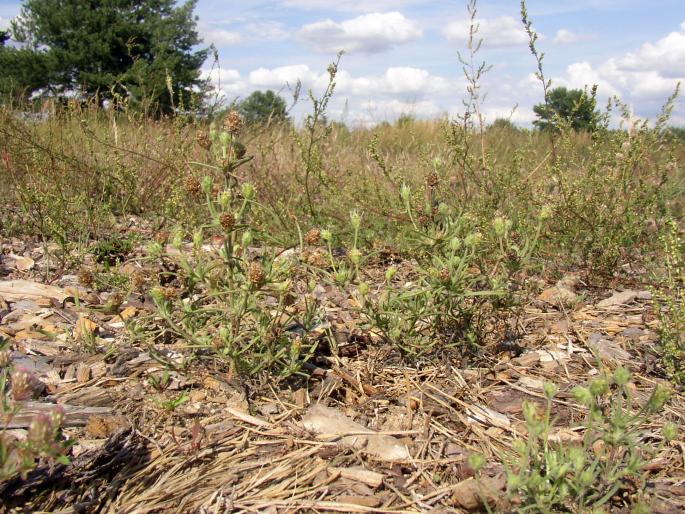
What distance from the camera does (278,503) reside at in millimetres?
1514

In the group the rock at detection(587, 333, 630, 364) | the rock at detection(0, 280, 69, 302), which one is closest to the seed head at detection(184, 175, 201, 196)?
the rock at detection(0, 280, 69, 302)

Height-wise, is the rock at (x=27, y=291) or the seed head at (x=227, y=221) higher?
the seed head at (x=227, y=221)

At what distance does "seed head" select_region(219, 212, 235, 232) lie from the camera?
163 cm

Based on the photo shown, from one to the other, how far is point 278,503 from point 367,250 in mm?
2212

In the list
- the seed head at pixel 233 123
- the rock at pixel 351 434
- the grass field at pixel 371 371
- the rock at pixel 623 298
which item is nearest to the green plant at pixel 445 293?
the grass field at pixel 371 371

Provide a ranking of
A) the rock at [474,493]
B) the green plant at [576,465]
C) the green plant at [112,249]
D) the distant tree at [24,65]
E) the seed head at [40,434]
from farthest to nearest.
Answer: the distant tree at [24,65] < the green plant at [112,249] < the rock at [474,493] < the green plant at [576,465] < the seed head at [40,434]

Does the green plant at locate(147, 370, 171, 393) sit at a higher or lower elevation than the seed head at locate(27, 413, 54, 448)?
lower

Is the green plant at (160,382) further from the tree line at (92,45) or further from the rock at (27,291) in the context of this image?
the tree line at (92,45)

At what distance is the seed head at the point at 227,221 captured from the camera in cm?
163

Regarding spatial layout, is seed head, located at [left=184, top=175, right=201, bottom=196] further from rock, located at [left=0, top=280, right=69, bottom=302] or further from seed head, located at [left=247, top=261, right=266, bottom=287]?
rock, located at [left=0, top=280, right=69, bottom=302]

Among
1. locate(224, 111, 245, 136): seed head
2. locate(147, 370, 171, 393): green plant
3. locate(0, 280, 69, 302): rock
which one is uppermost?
locate(224, 111, 245, 136): seed head

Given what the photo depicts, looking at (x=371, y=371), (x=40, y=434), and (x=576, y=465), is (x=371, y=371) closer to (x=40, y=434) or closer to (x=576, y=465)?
(x=576, y=465)

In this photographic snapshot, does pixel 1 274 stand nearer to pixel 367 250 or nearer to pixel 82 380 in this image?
pixel 82 380

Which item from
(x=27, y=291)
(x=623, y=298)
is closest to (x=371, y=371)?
(x=623, y=298)
